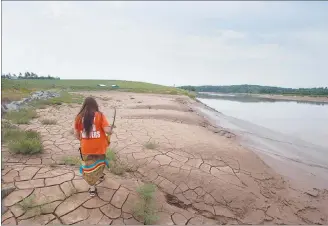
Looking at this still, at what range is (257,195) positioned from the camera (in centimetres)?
501

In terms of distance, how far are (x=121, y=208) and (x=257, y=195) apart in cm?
271

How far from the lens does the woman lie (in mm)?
3807

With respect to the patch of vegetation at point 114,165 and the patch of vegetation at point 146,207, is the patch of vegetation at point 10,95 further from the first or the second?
the patch of vegetation at point 146,207

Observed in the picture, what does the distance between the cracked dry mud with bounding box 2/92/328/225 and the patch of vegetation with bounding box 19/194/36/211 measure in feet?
0.13

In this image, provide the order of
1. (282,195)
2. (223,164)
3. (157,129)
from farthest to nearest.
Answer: (157,129) → (223,164) → (282,195)

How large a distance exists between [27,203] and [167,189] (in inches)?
91.0

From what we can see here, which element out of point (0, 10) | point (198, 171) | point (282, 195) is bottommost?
point (282, 195)

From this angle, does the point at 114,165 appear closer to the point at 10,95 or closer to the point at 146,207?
the point at 146,207

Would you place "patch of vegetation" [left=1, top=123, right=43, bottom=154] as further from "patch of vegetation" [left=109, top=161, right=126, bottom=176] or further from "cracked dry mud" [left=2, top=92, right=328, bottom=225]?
"patch of vegetation" [left=109, top=161, right=126, bottom=176]

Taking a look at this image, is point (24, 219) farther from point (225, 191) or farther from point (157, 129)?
point (157, 129)

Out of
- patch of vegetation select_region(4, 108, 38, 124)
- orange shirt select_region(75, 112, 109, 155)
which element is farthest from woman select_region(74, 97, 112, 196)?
patch of vegetation select_region(4, 108, 38, 124)

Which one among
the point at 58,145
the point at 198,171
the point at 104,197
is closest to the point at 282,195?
the point at 198,171

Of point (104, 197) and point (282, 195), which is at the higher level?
point (104, 197)

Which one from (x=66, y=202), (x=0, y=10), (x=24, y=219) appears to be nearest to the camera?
(x=0, y=10)
